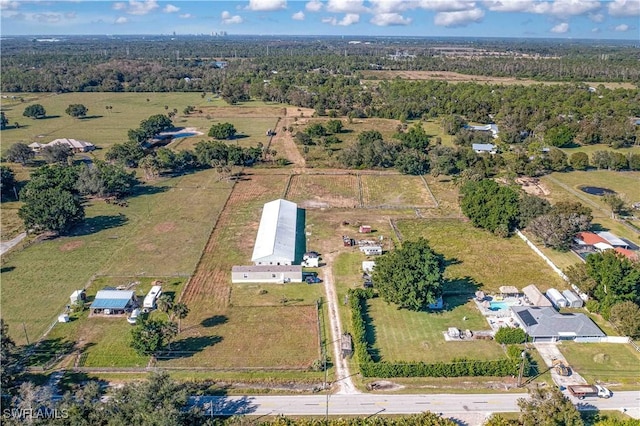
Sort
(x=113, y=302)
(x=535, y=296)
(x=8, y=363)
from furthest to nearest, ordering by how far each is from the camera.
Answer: (x=535, y=296), (x=113, y=302), (x=8, y=363)

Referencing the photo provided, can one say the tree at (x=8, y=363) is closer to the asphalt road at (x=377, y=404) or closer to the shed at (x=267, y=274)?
the asphalt road at (x=377, y=404)

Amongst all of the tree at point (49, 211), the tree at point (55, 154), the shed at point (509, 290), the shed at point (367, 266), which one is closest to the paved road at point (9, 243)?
the tree at point (49, 211)

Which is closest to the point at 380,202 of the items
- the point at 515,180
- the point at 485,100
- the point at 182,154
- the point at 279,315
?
the point at 515,180

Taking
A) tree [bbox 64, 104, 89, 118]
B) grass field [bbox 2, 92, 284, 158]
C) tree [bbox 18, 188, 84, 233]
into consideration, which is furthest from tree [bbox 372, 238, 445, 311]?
tree [bbox 64, 104, 89, 118]

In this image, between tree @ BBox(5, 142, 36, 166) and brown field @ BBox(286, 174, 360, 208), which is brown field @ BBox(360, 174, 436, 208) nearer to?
brown field @ BBox(286, 174, 360, 208)

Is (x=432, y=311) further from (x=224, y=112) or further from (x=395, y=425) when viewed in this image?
(x=224, y=112)

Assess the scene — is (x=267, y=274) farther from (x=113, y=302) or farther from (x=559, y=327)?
(x=559, y=327)

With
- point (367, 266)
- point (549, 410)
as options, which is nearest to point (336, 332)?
Answer: point (367, 266)
